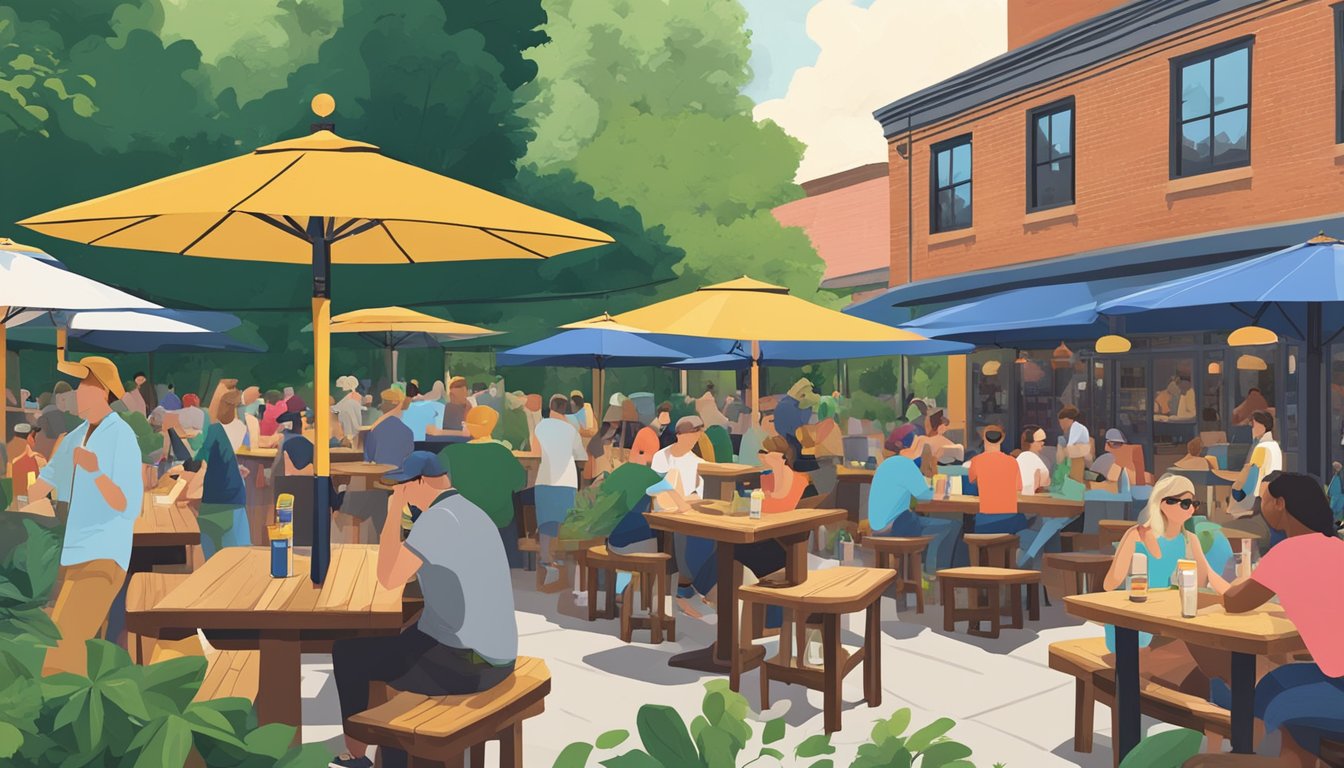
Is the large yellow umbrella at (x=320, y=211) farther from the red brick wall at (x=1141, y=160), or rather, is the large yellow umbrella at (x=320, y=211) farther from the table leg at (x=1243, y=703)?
the red brick wall at (x=1141, y=160)

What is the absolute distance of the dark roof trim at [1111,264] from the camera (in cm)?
1517

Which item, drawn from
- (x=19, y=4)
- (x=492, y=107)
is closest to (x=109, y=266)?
(x=19, y=4)

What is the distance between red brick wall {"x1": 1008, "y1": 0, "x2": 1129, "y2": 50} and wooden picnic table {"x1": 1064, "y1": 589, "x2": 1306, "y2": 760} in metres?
17.1

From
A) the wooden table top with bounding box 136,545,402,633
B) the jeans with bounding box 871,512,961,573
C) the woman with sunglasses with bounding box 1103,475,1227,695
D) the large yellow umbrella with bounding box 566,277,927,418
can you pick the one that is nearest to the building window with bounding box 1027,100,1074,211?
the large yellow umbrella with bounding box 566,277,927,418

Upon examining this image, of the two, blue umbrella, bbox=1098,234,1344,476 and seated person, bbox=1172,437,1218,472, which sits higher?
blue umbrella, bbox=1098,234,1344,476

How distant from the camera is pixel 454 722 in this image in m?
4.48

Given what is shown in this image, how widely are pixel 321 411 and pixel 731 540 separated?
2980mm

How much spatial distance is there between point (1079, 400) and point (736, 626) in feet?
45.0

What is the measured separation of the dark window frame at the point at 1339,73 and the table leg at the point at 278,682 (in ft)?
48.5

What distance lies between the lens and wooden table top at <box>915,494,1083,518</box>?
9.68m

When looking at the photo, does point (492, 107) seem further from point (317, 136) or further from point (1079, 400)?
point (317, 136)

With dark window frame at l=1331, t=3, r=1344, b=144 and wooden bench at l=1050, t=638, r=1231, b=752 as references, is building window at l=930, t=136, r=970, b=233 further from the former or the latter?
wooden bench at l=1050, t=638, r=1231, b=752

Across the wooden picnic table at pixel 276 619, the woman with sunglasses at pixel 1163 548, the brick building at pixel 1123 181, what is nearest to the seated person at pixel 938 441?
the brick building at pixel 1123 181

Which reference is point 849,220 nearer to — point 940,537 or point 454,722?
point 940,537
